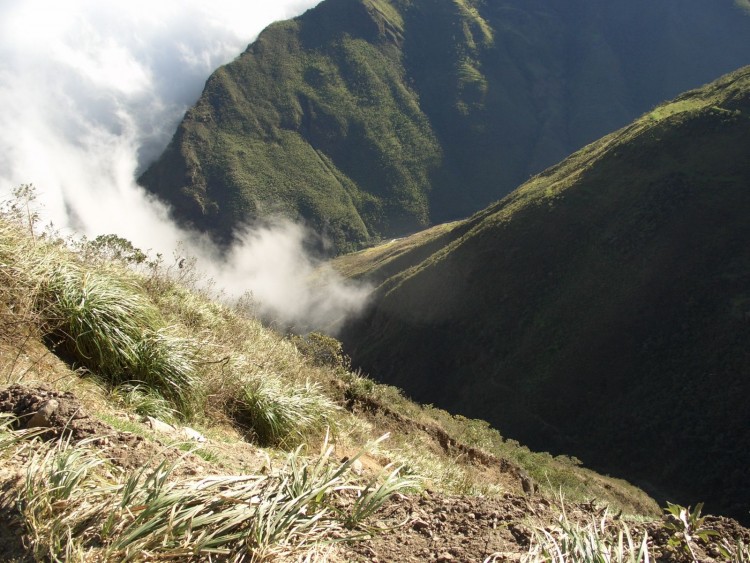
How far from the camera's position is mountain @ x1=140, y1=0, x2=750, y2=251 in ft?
428

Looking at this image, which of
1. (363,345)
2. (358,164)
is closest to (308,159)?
(358,164)

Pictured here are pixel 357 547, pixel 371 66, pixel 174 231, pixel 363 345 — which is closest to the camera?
pixel 357 547

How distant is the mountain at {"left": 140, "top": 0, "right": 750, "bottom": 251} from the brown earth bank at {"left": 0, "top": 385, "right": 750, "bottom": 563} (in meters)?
119

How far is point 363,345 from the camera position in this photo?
50000mm

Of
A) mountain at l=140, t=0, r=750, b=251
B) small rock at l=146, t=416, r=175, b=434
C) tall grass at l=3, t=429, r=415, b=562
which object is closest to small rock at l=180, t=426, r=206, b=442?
small rock at l=146, t=416, r=175, b=434

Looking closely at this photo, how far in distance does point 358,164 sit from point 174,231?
4714cm

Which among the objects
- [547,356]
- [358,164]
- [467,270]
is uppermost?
[358,164]

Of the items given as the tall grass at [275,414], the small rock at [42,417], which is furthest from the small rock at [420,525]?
the tall grass at [275,414]

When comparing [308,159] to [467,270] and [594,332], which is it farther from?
[594,332]

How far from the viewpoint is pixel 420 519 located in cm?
266

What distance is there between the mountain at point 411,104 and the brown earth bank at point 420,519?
119 metres

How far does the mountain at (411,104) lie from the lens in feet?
428

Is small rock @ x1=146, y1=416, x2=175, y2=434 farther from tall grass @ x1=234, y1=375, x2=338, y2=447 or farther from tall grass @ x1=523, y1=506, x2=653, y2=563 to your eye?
tall grass @ x1=523, y1=506, x2=653, y2=563

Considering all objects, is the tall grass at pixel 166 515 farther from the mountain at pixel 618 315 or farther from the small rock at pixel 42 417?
the mountain at pixel 618 315
